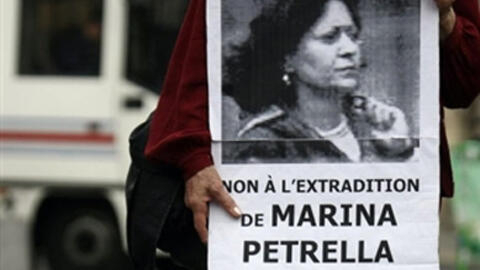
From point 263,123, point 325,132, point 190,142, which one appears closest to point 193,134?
point 190,142

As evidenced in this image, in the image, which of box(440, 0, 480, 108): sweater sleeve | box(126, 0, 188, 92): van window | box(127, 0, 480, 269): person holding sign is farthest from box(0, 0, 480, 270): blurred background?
box(440, 0, 480, 108): sweater sleeve

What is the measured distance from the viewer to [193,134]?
2.94m

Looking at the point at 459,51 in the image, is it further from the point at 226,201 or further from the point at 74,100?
the point at 74,100

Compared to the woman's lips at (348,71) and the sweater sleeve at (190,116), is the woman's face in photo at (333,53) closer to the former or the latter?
the woman's lips at (348,71)

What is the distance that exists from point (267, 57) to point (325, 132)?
21 cm

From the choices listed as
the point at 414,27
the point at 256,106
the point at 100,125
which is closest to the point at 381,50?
the point at 414,27


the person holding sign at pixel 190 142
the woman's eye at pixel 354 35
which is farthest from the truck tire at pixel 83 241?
the woman's eye at pixel 354 35

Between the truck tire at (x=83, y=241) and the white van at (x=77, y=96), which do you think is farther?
the truck tire at (x=83, y=241)

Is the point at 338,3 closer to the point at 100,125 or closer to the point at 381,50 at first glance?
the point at 381,50

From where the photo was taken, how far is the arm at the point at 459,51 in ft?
9.46

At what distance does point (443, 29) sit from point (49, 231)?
758 centimetres

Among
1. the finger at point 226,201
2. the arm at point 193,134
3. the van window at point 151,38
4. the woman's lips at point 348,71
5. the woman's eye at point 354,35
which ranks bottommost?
the finger at point 226,201

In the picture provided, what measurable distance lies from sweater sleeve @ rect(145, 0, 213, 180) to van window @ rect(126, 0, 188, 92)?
21.4 feet

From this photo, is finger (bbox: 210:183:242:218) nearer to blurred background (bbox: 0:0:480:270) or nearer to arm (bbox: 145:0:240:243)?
arm (bbox: 145:0:240:243)
